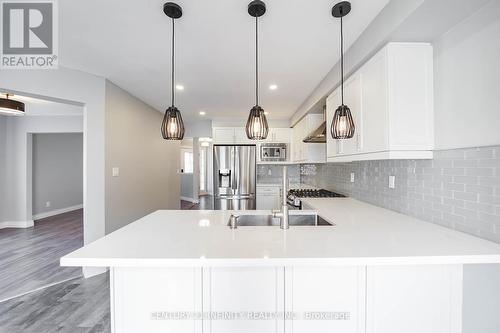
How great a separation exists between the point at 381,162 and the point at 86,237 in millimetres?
3407

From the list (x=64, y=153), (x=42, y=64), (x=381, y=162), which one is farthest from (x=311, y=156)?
(x=64, y=153)

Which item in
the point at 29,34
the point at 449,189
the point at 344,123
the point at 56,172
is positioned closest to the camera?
the point at 449,189

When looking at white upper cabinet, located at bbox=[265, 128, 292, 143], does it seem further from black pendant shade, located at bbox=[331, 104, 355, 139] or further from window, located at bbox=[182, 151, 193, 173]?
window, located at bbox=[182, 151, 193, 173]

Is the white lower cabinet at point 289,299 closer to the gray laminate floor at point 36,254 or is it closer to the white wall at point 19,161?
the gray laminate floor at point 36,254

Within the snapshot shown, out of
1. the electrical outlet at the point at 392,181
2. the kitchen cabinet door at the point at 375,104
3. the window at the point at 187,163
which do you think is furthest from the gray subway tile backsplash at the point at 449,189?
the window at the point at 187,163

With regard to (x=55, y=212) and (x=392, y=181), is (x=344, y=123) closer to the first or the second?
(x=392, y=181)

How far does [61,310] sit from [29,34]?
245cm

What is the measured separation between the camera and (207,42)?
79.6 inches

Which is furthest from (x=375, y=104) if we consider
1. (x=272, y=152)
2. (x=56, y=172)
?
(x=56, y=172)

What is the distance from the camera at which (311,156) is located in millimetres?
3789

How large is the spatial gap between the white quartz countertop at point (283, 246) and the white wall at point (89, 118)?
1.64 meters

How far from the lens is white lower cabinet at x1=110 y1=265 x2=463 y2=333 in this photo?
3.55 ft

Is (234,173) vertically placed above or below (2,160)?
below

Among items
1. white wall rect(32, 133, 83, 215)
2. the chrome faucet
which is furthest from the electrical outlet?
white wall rect(32, 133, 83, 215)
